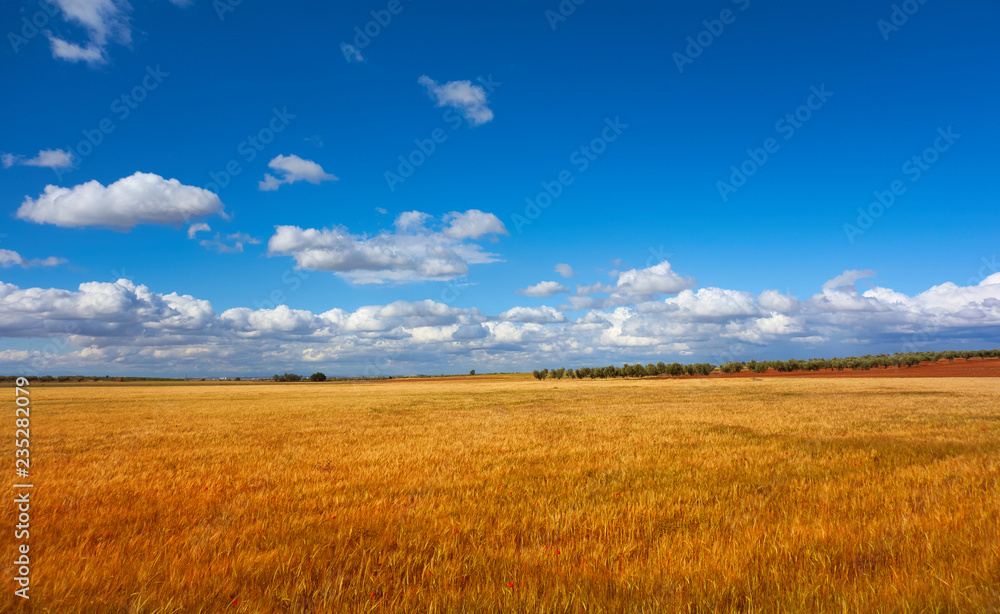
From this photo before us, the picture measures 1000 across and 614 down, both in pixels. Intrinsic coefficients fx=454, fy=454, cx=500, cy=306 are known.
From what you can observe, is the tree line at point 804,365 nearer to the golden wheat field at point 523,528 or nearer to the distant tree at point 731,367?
the distant tree at point 731,367

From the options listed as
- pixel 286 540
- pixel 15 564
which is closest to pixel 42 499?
pixel 15 564

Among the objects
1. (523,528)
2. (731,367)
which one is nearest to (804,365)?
(731,367)

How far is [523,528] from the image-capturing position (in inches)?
253

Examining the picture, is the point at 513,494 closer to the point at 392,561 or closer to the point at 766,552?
the point at 392,561

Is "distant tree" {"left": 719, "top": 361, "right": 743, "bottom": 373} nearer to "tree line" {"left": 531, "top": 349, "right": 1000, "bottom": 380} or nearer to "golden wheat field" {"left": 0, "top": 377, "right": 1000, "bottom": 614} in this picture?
"tree line" {"left": 531, "top": 349, "right": 1000, "bottom": 380}

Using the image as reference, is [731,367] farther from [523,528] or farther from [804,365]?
[523,528]

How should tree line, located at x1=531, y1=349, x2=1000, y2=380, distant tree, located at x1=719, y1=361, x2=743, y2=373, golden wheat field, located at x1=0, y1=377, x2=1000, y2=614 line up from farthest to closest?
distant tree, located at x1=719, y1=361, x2=743, y2=373
tree line, located at x1=531, y1=349, x2=1000, y2=380
golden wheat field, located at x1=0, y1=377, x2=1000, y2=614

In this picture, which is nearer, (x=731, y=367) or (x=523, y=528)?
(x=523, y=528)

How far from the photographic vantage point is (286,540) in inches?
237

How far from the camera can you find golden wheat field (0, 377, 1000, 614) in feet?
14.4

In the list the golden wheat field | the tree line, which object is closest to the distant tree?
the tree line

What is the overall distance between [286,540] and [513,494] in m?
3.78

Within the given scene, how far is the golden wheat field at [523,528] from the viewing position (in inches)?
173

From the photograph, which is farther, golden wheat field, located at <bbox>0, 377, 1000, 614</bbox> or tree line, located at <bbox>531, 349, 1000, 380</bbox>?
tree line, located at <bbox>531, 349, 1000, 380</bbox>
